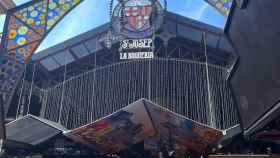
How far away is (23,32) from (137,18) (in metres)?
6.77

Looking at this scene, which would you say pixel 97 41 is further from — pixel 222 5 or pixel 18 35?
pixel 222 5

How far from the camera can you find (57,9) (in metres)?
11.3

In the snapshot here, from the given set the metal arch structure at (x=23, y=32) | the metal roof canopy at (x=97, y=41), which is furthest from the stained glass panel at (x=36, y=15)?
the metal roof canopy at (x=97, y=41)

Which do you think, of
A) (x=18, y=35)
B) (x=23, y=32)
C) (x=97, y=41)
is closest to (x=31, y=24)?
(x=23, y=32)

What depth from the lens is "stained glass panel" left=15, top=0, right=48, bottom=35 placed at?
10.7 m

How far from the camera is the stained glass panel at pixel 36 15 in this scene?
35.2ft

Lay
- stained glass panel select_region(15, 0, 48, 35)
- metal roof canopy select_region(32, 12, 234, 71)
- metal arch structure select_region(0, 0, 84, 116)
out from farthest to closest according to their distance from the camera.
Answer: metal roof canopy select_region(32, 12, 234, 71), stained glass panel select_region(15, 0, 48, 35), metal arch structure select_region(0, 0, 84, 116)

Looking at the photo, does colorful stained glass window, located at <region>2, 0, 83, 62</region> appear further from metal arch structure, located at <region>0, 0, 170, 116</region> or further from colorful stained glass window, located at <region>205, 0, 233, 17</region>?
colorful stained glass window, located at <region>205, 0, 233, 17</region>

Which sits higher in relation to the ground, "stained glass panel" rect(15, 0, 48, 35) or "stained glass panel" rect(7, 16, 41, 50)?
"stained glass panel" rect(15, 0, 48, 35)

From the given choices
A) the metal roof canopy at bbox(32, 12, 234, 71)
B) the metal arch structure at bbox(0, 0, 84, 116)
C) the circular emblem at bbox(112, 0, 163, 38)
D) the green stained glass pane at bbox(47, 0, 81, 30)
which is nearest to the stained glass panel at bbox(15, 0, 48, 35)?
the metal arch structure at bbox(0, 0, 84, 116)

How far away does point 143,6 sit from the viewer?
15.4 metres

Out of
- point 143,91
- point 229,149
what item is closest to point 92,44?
point 143,91

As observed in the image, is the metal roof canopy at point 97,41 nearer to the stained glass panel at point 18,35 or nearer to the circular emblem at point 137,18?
the circular emblem at point 137,18

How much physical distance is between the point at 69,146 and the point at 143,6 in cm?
1005
